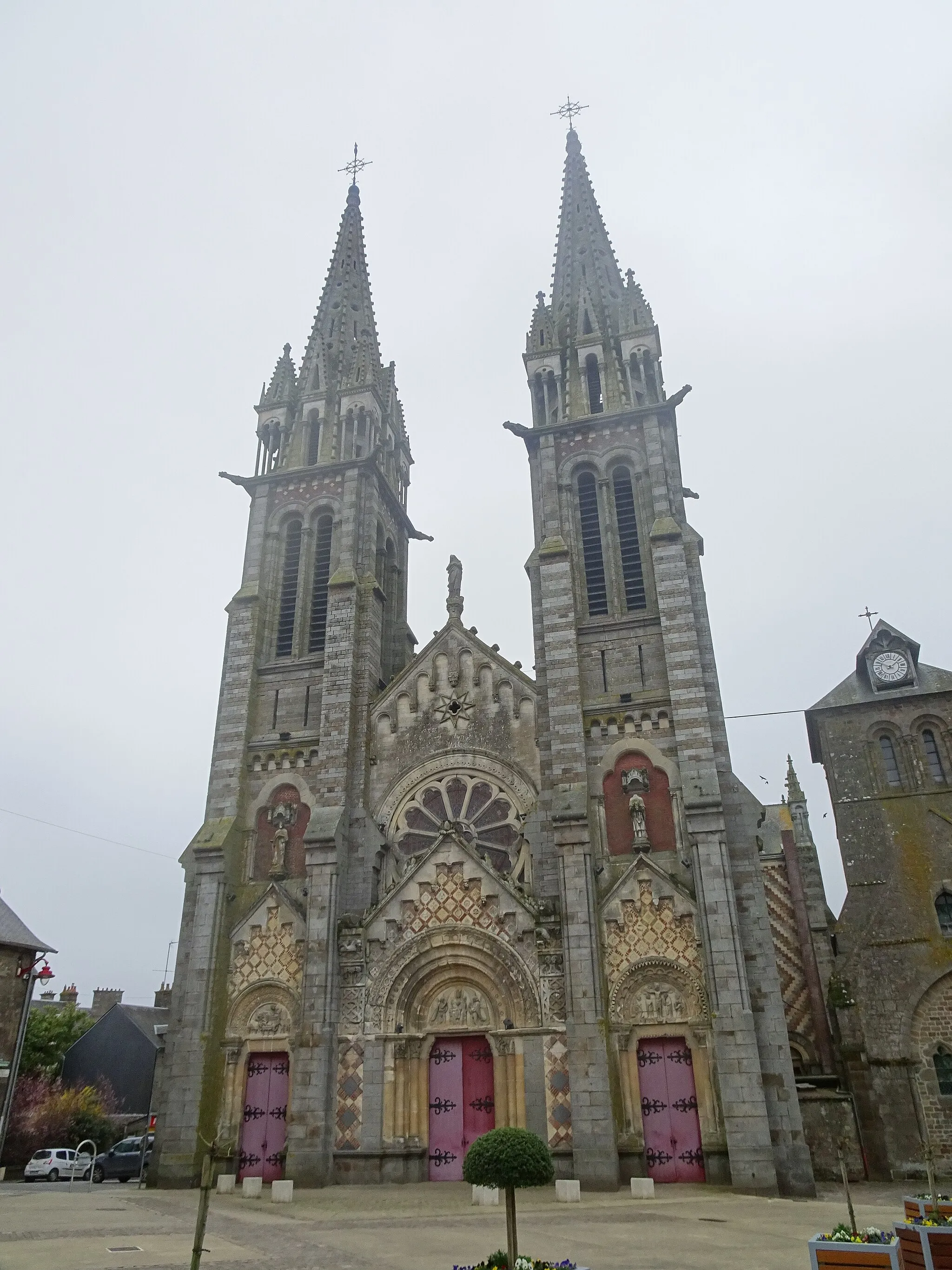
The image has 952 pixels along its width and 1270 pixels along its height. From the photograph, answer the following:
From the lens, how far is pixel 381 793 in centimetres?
2775

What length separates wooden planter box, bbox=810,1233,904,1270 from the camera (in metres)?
8.67

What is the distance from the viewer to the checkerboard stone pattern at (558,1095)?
21.3 m

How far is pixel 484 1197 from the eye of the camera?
1881 centimetres

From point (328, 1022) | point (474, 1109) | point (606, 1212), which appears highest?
point (328, 1022)

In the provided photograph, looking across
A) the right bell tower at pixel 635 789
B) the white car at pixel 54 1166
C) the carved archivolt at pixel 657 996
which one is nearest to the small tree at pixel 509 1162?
the right bell tower at pixel 635 789

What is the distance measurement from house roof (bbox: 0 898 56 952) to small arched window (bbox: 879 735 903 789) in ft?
103

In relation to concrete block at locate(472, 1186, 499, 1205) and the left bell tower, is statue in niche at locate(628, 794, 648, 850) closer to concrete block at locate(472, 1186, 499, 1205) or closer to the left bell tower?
the left bell tower

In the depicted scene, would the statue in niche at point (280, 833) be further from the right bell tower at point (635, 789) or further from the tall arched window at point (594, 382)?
the tall arched window at point (594, 382)

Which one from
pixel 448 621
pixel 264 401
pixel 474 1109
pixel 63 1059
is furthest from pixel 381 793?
pixel 63 1059

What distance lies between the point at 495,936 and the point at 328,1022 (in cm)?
487

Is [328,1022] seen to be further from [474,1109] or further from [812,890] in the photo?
[812,890]

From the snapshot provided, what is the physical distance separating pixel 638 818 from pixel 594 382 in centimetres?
1704

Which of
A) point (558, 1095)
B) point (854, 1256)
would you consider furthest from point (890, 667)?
point (854, 1256)

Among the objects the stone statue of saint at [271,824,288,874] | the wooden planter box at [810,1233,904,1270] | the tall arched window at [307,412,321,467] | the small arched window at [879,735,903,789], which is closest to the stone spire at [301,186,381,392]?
the tall arched window at [307,412,321,467]
